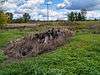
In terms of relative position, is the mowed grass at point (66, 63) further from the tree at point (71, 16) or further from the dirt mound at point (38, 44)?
the tree at point (71, 16)

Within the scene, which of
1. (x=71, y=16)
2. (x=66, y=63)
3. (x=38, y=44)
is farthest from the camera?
(x=71, y=16)

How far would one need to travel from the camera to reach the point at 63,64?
63.3 feet

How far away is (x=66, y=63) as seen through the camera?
1939 centimetres

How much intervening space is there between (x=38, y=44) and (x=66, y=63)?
29.0ft

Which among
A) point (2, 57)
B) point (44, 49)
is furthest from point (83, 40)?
point (2, 57)

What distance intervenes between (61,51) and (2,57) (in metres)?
5.27

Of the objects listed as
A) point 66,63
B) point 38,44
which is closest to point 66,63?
point 66,63

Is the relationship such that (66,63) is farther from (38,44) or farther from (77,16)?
(77,16)

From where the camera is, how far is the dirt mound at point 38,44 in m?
26.3

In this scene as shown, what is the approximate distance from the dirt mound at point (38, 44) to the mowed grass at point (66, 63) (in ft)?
5.69

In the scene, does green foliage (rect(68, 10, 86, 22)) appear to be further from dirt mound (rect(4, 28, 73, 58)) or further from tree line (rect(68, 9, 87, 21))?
dirt mound (rect(4, 28, 73, 58))

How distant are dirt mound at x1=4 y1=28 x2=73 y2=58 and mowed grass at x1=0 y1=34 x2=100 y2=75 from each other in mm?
1734

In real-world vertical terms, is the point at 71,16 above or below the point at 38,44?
below

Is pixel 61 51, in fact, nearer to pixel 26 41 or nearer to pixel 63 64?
pixel 63 64
